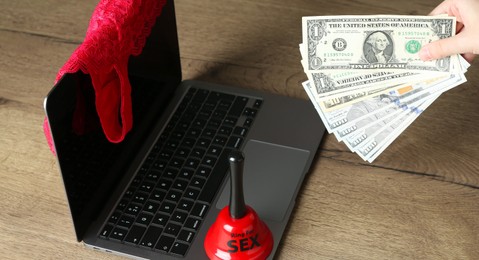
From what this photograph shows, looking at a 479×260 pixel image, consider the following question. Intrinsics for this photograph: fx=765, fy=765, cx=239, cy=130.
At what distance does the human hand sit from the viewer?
1171 mm

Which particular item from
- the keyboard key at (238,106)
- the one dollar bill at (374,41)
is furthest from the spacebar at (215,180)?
the one dollar bill at (374,41)

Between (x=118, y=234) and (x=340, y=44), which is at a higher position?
(x=340, y=44)

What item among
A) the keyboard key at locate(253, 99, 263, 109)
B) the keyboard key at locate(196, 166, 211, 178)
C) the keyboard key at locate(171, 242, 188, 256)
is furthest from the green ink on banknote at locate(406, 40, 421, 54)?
the keyboard key at locate(171, 242, 188, 256)

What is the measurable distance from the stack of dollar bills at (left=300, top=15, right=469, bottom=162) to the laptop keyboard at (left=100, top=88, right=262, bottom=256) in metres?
0.15

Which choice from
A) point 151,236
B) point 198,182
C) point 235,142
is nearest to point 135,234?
point 151,236

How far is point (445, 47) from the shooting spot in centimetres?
118

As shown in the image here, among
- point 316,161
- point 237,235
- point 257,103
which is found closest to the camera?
point 237,235

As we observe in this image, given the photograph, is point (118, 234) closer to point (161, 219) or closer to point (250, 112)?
point (161, 219)

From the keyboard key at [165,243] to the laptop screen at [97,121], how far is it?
12 cm

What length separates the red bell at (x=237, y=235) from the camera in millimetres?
1023

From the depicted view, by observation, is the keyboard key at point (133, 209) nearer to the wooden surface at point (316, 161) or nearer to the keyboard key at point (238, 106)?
the wooden surface at point (316, 161)

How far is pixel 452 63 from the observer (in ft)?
3.92

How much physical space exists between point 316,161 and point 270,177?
0.09 meters

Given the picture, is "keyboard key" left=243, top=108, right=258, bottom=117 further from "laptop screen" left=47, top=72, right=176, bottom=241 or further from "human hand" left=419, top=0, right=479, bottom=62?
"human hand" left=419, top=0, right=479, bottom=62
